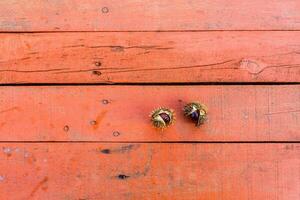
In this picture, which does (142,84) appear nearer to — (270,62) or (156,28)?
(156,28)

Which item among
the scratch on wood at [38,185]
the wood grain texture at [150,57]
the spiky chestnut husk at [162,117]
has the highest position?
the wood grain texture at [150,57]

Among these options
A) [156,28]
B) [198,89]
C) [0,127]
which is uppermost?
[156,28]

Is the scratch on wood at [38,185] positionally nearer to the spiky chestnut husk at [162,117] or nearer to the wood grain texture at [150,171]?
the wood grain texture at [150,171]

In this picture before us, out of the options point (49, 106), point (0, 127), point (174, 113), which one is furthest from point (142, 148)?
point (0, 127)

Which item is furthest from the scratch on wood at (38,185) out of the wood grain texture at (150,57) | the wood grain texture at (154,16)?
the wood grain texture at (154,16)

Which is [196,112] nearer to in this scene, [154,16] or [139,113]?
[139,113]
